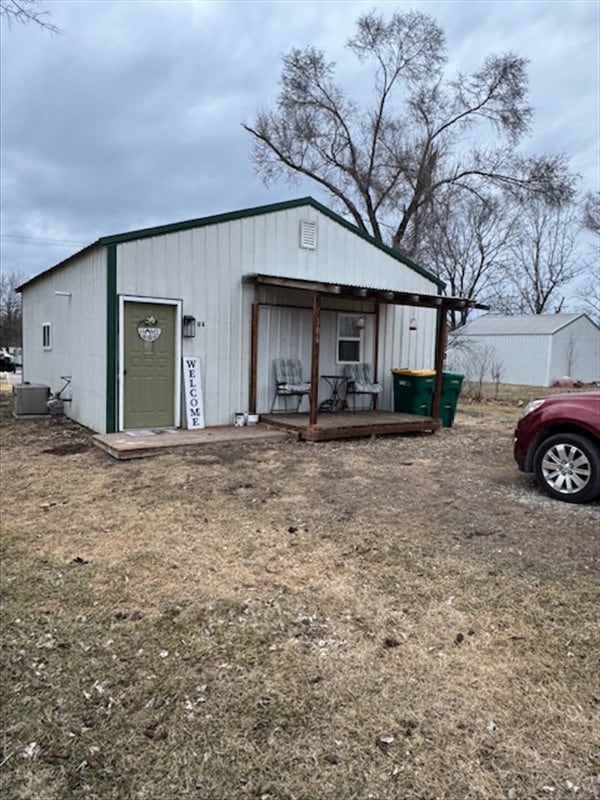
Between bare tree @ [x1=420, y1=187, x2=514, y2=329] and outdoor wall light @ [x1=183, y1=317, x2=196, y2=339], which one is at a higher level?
bare tree @ [x1=420, y1=187, x2=514, y2=329]

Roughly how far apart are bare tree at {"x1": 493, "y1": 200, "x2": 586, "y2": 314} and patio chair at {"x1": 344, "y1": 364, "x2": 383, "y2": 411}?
2722cm

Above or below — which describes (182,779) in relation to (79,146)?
below

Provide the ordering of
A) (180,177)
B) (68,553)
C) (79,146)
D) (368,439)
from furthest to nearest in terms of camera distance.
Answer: (180,177) → (79,146) → (368,439) → (68,553)

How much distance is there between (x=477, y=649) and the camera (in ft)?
8.74

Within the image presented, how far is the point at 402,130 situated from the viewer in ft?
70.0

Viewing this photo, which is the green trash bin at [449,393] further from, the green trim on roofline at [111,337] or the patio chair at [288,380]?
the green trim on roofline at [111,337]

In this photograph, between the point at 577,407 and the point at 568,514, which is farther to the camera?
the point at 577,407

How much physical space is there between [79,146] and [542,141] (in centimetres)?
1640

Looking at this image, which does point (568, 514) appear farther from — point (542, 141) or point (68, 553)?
point (542, 141)

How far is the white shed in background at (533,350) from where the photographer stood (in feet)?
92.5

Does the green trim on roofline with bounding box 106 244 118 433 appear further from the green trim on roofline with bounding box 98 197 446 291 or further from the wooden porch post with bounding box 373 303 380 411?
the wooden porch post with bounding box 373 303 380 411

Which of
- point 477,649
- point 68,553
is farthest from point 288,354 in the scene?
point 477,649

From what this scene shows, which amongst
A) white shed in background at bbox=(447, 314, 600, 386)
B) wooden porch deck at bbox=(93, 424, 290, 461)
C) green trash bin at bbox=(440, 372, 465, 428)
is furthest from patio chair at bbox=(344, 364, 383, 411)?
white shed in background at bbox=(447, 314, 600, 386)

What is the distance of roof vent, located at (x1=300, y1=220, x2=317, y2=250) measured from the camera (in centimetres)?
966
